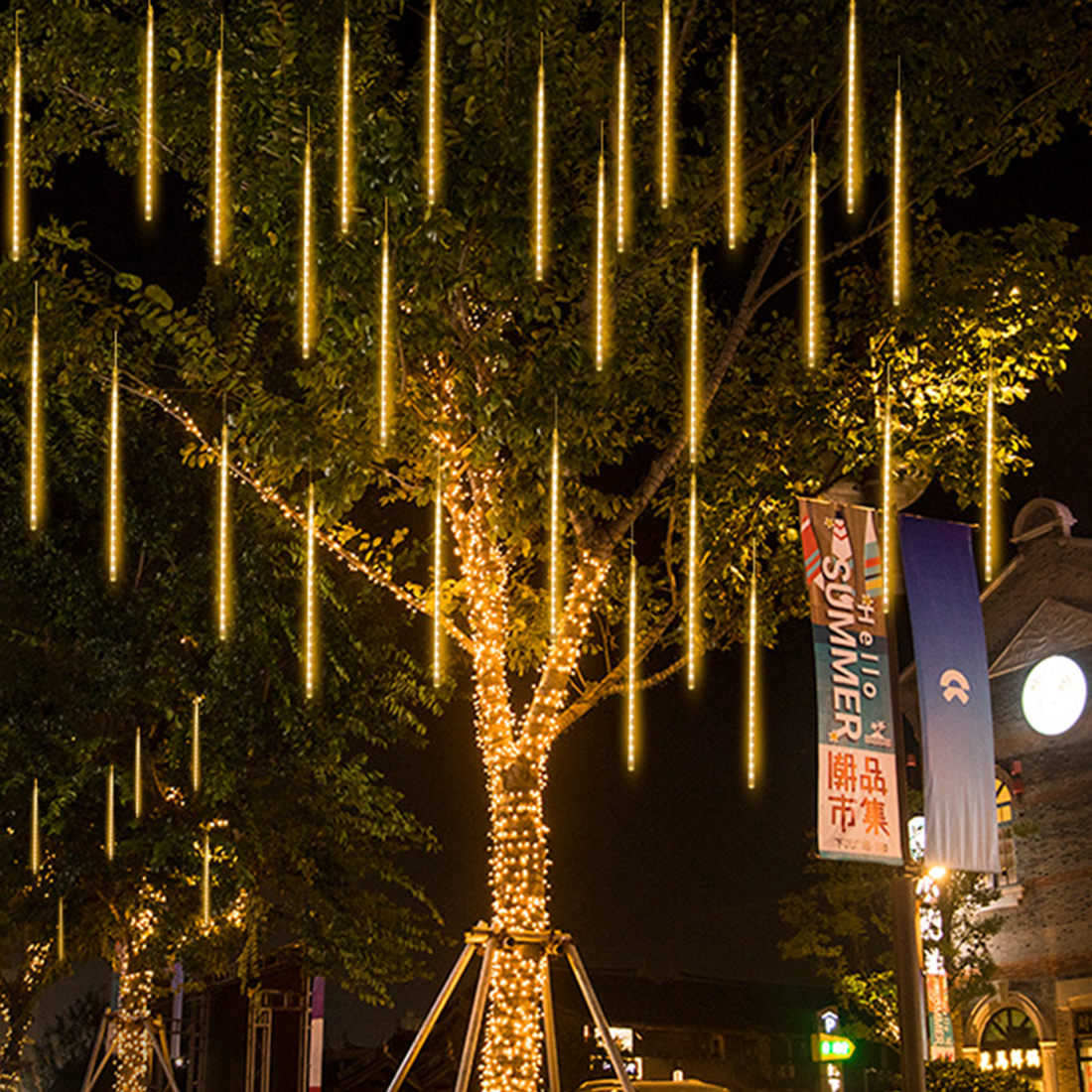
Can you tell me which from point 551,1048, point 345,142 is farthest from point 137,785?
point 345,142

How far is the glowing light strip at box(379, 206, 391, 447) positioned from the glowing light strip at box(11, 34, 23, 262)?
3.38m

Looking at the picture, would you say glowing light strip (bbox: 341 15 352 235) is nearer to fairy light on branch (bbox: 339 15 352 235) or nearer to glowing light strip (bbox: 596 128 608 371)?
fairy light on branch (bbox: 339 15 352 235)

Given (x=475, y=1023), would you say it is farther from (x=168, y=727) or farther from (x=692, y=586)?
(x=168, y=727)

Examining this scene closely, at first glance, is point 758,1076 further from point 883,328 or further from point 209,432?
point 883,328

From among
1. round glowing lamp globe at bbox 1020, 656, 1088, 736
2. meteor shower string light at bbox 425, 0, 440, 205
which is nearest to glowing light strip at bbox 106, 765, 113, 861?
meteor shower string light at bbox 425, 0, 440, 205

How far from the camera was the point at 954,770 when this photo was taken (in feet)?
33.3

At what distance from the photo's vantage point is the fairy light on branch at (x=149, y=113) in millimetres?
10344

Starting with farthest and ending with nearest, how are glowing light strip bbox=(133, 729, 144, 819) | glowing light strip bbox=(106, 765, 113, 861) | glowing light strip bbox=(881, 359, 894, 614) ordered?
glowing light strip bbox=(133, 729, 144, 819)
glowing light strip bbox=(106, 765, 113, 861)
glowing light strip bbox=(881, 359, 894, 614)

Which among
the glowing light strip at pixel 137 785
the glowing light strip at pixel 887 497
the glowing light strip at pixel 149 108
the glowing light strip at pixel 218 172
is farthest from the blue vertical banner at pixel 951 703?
the glowing light strip at pixel 137 785

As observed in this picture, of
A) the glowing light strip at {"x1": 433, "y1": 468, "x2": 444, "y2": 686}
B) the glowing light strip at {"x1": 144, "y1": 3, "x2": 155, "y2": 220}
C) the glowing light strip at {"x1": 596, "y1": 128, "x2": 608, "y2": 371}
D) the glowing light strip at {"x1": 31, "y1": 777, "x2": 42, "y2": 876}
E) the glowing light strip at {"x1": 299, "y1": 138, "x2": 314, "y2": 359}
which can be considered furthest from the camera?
the glowing light strip at {"x1": 31, "y1": 777, "x2": 42, "y2": 876}

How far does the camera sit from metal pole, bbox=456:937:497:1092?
9.87m

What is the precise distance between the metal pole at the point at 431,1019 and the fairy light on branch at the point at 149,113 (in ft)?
19.7

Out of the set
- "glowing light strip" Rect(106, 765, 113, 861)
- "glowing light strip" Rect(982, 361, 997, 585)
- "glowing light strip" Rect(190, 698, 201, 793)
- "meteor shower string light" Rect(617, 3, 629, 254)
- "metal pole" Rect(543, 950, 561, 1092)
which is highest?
"meteor shower string light" Rect(617, 3, 629, 254)

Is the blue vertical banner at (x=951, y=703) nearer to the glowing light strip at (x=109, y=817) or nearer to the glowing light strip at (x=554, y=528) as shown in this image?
the glowing light strip at (x=554, y=528)
